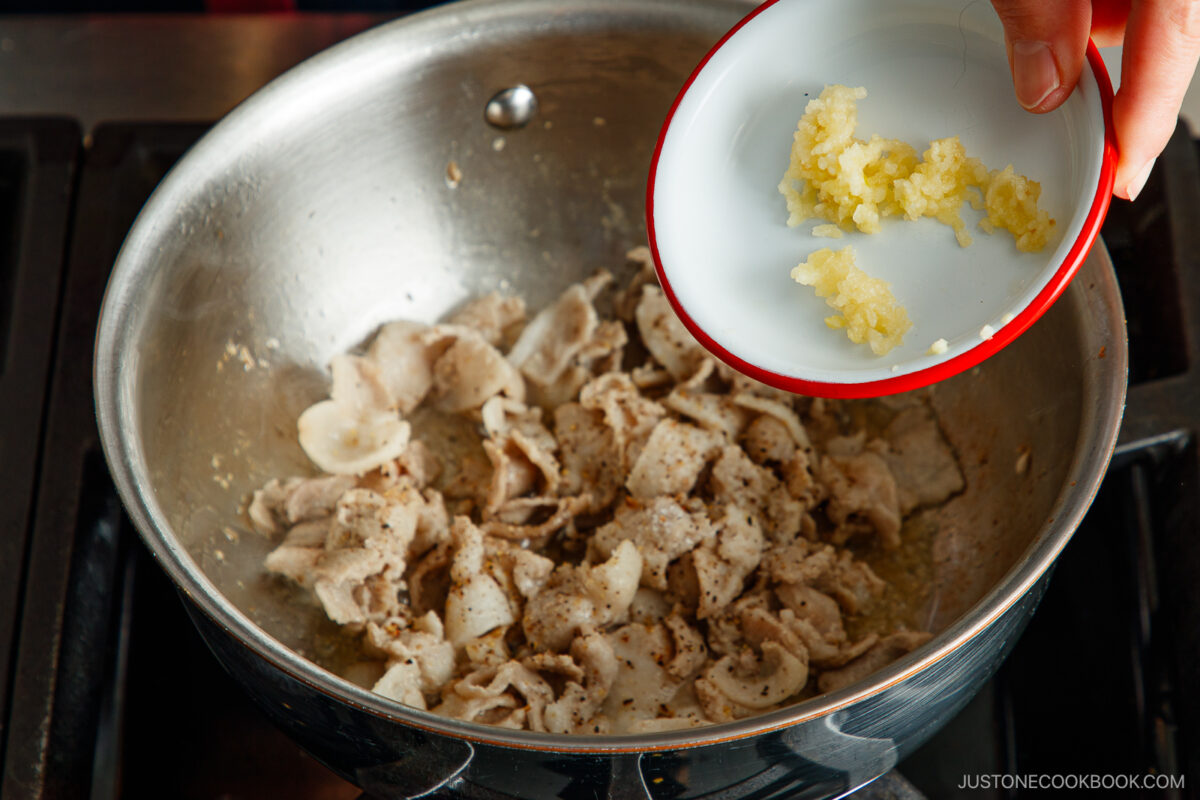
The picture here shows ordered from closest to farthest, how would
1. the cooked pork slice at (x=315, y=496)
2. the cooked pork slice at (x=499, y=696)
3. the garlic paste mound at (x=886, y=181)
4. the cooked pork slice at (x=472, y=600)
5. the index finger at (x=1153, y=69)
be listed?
the index finger at (x=1153, y=69) → the garlic paste mound at (x=886, y=181) → the cooked pork slice at (x=499, y=696) → the cooked pork slice at (x=472, y=600) → the cooked pork slice at (x=315, y=496)

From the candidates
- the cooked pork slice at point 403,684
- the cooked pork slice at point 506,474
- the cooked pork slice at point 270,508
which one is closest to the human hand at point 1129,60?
the cooked pork slice at point 506,474

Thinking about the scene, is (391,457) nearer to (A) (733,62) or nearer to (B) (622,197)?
(B) (622,197)

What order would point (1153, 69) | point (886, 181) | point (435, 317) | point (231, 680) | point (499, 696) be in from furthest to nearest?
point (435, 317), point (231, 680), point (499, 696), point (886, 181), point (1153, 69)

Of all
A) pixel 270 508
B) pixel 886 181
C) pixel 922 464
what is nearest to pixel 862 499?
pixel 922 464

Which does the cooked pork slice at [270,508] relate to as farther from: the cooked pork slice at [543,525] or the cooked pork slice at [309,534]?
the cooked pork slice at [543,525]

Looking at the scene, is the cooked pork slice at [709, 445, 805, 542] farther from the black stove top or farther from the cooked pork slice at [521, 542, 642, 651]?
the black stove top

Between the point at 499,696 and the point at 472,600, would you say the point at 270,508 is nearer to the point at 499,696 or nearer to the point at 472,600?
the point at 472,600

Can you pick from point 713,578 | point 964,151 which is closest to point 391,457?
point 713,578
